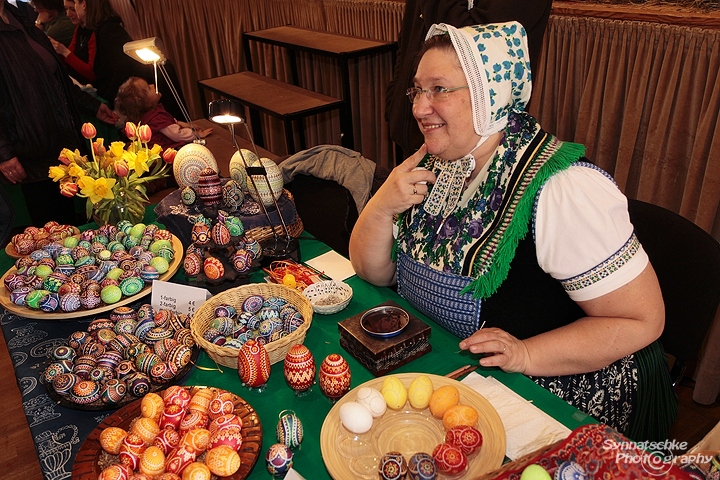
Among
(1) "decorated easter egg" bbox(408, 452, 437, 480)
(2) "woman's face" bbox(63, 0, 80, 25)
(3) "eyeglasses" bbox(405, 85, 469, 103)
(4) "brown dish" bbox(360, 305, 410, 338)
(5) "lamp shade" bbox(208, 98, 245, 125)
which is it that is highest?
(2) "woman's face" bbox(63, 0, 80, 25)

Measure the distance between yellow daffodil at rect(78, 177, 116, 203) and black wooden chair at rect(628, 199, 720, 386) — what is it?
5.52 feet

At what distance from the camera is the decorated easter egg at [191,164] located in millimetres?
2154

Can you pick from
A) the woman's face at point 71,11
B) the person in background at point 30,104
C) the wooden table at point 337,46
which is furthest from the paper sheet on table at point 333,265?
the woman's face at point 71,11

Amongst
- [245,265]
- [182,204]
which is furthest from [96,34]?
[245,265]

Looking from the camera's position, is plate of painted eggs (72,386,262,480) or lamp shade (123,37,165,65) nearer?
plate of painted eggs (72,386,262,480)

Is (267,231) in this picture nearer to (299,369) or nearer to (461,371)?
(299,369)

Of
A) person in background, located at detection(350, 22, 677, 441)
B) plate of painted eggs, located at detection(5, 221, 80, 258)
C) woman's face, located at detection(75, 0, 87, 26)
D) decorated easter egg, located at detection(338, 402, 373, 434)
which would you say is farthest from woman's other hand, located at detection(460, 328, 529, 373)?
woman's face, located at detection(75, 0, 87, 26)

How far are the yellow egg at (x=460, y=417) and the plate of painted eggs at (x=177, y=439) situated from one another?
37cm

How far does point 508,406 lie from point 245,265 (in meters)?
0.92

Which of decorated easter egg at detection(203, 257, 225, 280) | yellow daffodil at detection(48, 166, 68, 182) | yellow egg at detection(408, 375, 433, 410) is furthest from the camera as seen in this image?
yellow daffodil at detection(48, 166, 68, 182)

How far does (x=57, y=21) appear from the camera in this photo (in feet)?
14.5

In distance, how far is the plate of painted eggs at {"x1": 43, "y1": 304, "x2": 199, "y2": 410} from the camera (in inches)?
51.3

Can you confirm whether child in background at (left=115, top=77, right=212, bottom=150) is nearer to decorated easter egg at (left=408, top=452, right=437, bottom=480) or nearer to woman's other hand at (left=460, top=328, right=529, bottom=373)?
woman's other hand at (left=460, top=328, right=529, bottom=373)

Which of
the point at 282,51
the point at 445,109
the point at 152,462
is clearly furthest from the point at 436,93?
the point at 282,51
